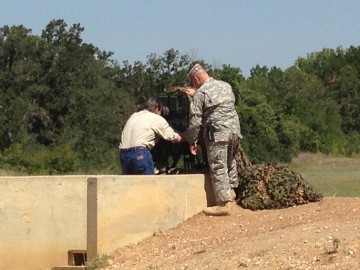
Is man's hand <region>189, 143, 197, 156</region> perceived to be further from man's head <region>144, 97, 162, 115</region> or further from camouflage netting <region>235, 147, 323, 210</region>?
man's head <region>144, 97, 162, 115</region>

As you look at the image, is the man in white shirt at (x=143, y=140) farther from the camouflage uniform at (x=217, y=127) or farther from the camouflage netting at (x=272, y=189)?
the camouflage netting at (x=272, y=189)

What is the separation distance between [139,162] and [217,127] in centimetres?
103

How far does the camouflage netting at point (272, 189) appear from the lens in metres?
10.4

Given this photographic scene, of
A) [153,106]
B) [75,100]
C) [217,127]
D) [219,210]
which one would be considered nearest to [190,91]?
[153,106]

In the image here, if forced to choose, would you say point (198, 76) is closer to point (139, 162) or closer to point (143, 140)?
point (143, 140)

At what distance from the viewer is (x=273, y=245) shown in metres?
8.17

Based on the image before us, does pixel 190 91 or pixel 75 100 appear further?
pixel 75 100

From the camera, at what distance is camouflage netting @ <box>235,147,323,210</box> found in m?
10.4

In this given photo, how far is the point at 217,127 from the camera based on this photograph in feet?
33.1

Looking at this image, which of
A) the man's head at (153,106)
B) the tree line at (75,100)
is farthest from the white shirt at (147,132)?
the tree line at (75,100)

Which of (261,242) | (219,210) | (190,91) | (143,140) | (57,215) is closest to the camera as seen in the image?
(261,242)

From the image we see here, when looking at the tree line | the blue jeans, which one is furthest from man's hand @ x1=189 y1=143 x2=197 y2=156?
the tree line

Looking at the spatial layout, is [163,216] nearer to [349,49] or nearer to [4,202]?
[4,202]

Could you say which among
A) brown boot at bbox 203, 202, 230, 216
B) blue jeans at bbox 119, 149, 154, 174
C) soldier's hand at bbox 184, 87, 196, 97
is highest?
soldier's hand at bbox 184, 87, 196, 97
